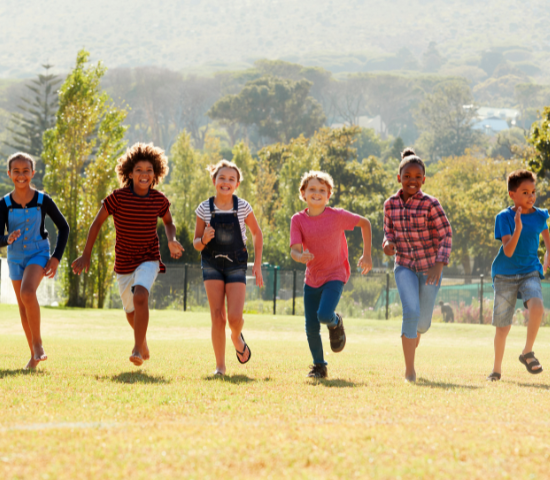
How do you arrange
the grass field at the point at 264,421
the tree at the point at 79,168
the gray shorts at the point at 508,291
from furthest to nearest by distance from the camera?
1. the tree at the point at 79,168
2. the gray shorts at the point at 508,291
3. the grass field at the point at 264,421

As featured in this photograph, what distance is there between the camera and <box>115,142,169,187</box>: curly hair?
6984mm

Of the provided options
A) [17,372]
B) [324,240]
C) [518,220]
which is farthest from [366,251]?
[17,372]

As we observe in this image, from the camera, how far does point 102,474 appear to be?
3020mm

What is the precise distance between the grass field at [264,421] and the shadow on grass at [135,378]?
0.7 inches

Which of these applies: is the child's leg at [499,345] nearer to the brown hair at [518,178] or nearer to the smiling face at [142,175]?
the brown hair at [518,178]

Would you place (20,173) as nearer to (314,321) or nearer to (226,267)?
(226,267)

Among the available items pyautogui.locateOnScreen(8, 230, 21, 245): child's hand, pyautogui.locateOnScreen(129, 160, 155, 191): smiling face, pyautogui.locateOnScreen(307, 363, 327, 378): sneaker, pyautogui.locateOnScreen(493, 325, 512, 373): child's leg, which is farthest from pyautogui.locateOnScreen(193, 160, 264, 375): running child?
pyautogui.locateOnScreen(493, 325, 512, 373): child's leg

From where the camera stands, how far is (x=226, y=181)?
21.8 feet

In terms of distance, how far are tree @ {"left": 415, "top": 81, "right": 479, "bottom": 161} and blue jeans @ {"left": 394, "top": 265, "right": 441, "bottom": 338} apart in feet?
315

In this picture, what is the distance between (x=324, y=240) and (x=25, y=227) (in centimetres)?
278

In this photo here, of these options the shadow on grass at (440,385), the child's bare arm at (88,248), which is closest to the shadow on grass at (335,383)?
the shadow on grass at (440,385)

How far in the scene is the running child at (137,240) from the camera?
21.5ft

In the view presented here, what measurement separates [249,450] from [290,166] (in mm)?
35484

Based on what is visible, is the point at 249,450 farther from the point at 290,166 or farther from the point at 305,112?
the point at 305,112
